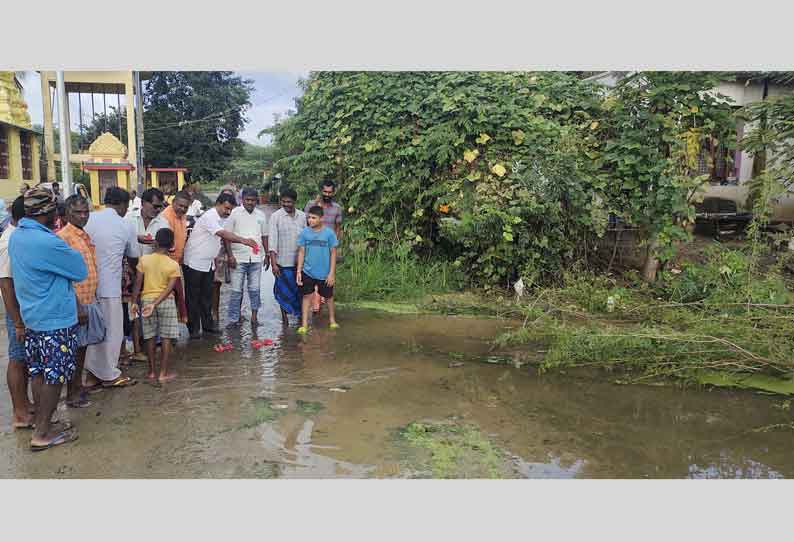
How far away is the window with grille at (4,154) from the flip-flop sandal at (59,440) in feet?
68.7

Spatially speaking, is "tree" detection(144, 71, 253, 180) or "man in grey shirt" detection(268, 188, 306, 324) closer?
"man in grey shirt" detection(268, 188, 306, 324)

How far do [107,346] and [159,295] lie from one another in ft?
1.96

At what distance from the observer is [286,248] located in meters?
7.29

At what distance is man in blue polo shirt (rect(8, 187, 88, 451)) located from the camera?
3883mm

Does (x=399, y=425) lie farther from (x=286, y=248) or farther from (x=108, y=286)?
(x=286, y=248)

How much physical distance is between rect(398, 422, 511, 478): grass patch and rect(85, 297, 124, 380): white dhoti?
2670 millimetres

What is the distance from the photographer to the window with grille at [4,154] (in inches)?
819

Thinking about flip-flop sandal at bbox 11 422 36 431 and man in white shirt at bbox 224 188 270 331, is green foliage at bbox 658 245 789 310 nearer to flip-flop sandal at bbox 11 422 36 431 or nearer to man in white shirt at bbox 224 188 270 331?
man in white shirt at bbox 224 188 270 331

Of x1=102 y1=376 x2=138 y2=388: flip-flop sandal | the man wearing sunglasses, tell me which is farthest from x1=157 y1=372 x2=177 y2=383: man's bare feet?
the man wearing sunglasses

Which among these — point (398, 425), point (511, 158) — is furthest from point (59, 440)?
point (511, 158)

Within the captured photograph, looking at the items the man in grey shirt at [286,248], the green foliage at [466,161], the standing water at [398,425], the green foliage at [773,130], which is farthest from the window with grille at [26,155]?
the green foliage at [773,130]

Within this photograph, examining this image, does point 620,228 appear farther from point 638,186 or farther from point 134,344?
point 134,344

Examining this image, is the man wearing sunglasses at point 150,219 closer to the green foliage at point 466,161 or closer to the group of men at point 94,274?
the group of men at point 94,274

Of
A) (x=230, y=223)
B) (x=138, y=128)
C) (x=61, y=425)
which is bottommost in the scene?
(x=61, y=425)
